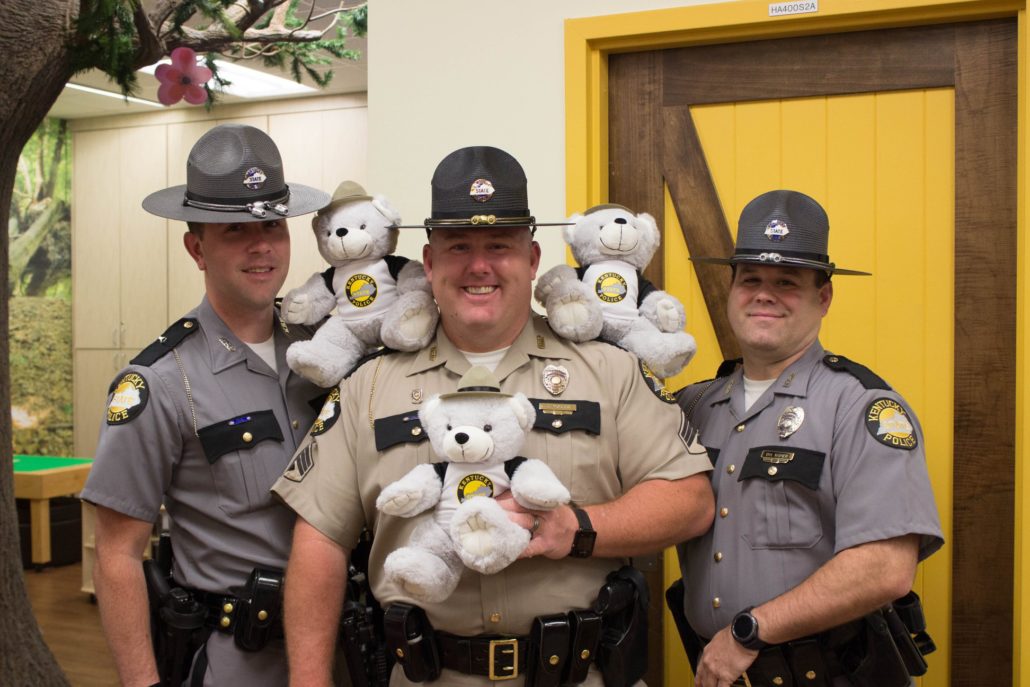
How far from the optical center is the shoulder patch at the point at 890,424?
1.83 meters

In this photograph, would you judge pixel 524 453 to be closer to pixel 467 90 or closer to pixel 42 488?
pixel 467 90

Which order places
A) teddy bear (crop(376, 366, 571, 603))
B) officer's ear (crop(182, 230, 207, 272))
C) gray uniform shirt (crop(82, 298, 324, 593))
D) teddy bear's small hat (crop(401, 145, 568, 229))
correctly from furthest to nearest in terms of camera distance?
officer's ear (crop(182, 230, 207, 272)) → gray uniform shirt (crop(82, 298, 324, 593)) → teddy bear's small hat (crop(401, 145, 568, 229)) → teddy bear (crop(376, 366, 571, 603))

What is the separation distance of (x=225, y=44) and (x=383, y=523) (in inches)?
92.3

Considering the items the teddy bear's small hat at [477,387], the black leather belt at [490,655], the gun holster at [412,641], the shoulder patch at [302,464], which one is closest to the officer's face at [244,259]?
the shoulder patch at [302,464]

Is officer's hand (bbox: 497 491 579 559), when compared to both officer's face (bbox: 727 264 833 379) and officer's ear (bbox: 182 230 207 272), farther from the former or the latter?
officer's ear (bbox: 182 230 207 272)

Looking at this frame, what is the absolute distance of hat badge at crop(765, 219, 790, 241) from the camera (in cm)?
197

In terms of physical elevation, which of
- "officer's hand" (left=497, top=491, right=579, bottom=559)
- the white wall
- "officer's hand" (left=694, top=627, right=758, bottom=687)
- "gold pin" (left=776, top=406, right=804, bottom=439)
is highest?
the white wall

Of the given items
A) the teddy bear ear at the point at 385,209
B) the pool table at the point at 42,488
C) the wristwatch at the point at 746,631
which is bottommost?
the pool table at the point at 42,488

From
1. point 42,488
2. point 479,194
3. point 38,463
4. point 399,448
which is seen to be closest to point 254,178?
point 479,194

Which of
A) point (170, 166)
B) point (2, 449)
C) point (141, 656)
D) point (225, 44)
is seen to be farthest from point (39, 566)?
point (141, 656)

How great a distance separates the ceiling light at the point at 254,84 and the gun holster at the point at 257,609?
5277 millimetres

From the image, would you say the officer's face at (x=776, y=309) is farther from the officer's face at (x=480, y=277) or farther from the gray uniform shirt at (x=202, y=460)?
the gray uniform shirt at (x=202, y=460)

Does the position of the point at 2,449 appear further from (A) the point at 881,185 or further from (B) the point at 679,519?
(A) the point at 881,185

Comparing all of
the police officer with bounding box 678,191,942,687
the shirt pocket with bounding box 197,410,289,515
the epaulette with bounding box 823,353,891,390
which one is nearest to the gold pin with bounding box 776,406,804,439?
the police officer with bounding box 678,191,942,687
